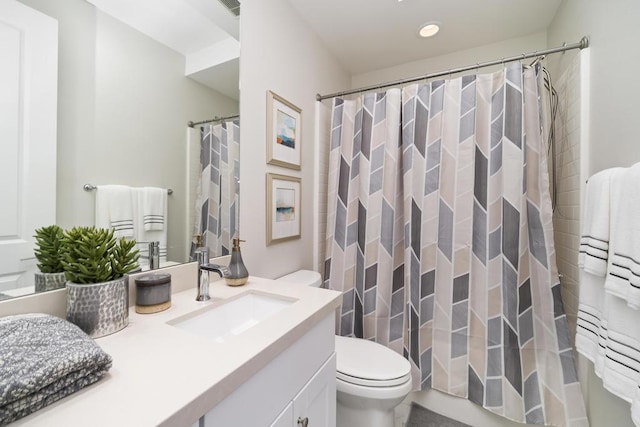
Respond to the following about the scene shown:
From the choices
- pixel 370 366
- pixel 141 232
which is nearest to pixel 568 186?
pixel 370 366

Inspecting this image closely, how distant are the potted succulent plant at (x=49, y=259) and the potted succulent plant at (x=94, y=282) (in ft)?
0.08

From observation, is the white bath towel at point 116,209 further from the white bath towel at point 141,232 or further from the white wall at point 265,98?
the white wall at point 265,98

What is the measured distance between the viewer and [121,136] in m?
0.83

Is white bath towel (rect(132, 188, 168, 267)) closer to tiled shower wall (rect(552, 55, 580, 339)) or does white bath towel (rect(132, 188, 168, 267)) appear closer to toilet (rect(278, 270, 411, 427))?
toilet (rect(278, 270, 411, 427))

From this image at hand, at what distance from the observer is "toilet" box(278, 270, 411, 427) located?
1.13 metres

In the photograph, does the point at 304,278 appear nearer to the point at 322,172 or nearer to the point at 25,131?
the point at 322,172

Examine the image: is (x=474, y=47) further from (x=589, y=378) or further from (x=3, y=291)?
(x=3, y=291)

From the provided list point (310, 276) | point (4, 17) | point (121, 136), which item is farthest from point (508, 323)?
point (4, 17)

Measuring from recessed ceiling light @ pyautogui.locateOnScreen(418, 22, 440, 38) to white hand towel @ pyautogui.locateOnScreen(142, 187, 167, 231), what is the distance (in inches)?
72.1

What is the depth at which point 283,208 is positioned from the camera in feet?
5.05

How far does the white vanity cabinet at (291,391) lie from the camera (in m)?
0.55

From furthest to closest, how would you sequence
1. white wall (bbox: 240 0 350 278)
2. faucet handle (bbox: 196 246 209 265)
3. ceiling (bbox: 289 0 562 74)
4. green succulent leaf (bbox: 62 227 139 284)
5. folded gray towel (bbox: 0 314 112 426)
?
1. ceiling (bbox: 289 0 562 74)
2. white wall (bbox: 240 0 350 278)
3. faucet handle (bbox: 196 246 209 265)
4. green succulent leaf (bbox: 62 227 139 284)
5. folded gray towel (bbox: 0 314 112 426)

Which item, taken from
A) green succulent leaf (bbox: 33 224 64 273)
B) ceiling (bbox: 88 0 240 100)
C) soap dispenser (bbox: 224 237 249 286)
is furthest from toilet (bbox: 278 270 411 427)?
ceiling (bbox: 88 0 240 100)

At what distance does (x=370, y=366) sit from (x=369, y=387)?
99mm
